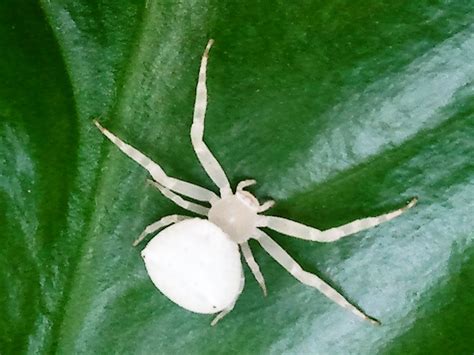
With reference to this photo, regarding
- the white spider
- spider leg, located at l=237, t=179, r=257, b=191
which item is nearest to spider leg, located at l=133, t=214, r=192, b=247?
the white spider

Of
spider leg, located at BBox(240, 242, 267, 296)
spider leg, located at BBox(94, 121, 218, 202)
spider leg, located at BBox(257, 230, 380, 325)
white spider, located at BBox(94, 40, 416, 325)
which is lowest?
spider leg, located at BBox(257, 230, 380, 325)

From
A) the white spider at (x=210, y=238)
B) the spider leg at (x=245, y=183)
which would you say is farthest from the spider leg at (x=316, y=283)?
the spider leg at (x=245, y=183)

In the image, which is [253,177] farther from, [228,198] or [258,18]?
[258,18]

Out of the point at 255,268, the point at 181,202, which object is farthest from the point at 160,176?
the point at 255,268

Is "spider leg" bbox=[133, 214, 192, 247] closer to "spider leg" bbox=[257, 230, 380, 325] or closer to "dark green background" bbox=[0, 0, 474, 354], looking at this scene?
"dark green background" bbox=[0, 0, 474, 354]

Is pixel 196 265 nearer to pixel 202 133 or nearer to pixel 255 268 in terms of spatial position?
pixel 255 268

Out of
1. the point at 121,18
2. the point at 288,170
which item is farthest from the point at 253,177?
the point at 121,18
